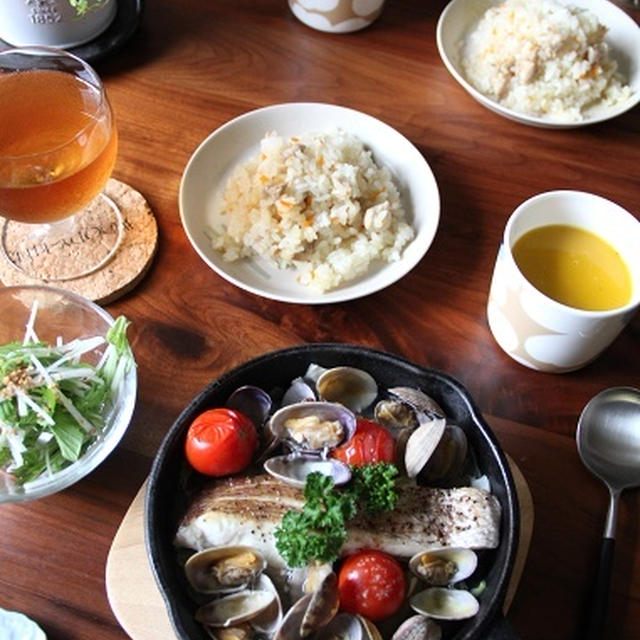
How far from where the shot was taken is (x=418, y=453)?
0.97 metres

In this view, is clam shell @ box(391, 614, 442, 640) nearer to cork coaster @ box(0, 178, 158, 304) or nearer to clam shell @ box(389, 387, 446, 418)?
clam shell @ box(389, 387, 446, 418)

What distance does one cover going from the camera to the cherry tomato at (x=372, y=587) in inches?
34.9

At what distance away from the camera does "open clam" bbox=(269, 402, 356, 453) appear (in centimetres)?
99

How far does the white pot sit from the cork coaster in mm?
309

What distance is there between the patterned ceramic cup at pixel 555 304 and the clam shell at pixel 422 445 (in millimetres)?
220

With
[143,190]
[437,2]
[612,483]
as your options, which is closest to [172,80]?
[143,190]

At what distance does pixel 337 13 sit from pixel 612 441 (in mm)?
905

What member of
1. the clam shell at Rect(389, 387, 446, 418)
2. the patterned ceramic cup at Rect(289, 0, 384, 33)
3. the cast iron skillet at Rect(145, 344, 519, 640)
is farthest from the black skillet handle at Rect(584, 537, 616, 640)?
the patterned ceramic cup at Rect(289, 0, 384, 33)

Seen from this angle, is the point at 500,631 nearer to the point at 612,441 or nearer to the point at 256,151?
the point at 612,441

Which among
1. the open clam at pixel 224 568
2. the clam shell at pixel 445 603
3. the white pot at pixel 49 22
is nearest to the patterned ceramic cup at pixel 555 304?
the clam shell at pixel 445 603

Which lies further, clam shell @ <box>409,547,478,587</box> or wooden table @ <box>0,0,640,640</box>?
wooden table @ <box>0,0,640,640</box>

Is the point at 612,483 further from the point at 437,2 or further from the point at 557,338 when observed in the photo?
the point at 437,2

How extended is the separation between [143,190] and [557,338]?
0.68 m

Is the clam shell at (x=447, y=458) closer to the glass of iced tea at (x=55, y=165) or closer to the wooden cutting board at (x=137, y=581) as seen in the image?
the wooden cutting board at (x=137, y=581)
